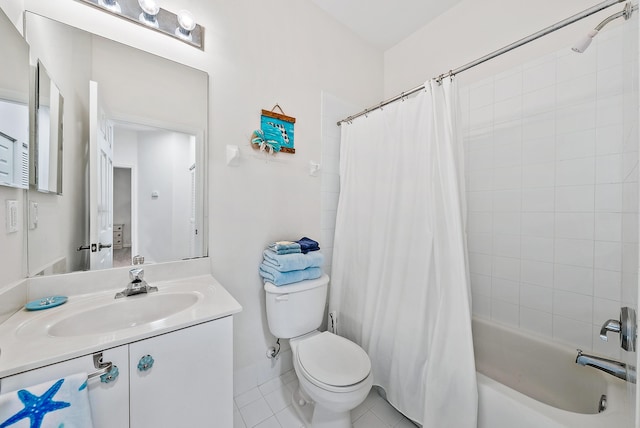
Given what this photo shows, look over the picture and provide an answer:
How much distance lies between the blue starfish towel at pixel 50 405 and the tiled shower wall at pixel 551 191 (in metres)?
2.01

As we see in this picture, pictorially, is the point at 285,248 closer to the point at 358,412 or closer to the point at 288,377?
the point at 288,377

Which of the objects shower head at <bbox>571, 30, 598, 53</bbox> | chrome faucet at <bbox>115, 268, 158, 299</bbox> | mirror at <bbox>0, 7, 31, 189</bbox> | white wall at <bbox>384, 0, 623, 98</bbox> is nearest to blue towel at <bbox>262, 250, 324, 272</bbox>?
chrome faucet at <bbox>115, 268, 158, 299</bbox>

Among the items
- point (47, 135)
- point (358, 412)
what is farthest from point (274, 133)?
point (358, 412)

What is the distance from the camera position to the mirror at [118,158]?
999mm

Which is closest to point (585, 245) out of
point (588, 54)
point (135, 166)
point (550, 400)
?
point (550, 400)

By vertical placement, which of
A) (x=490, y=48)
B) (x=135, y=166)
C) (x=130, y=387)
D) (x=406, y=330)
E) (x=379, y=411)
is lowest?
(x=379, y=411)

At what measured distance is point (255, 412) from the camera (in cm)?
137

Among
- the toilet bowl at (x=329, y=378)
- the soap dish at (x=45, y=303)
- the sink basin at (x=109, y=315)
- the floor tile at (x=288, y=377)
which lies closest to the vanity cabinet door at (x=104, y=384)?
the sink basin at (x=109, y=315)

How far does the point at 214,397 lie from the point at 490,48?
2440 mm

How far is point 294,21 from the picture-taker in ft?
5.45

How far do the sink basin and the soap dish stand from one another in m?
0.06

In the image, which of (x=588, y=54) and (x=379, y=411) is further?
(x=379, y=411)

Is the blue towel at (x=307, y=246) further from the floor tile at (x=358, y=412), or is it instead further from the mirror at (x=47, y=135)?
the mirror at (x=47, y=135)

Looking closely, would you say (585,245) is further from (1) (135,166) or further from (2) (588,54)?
(1) (135,166)
